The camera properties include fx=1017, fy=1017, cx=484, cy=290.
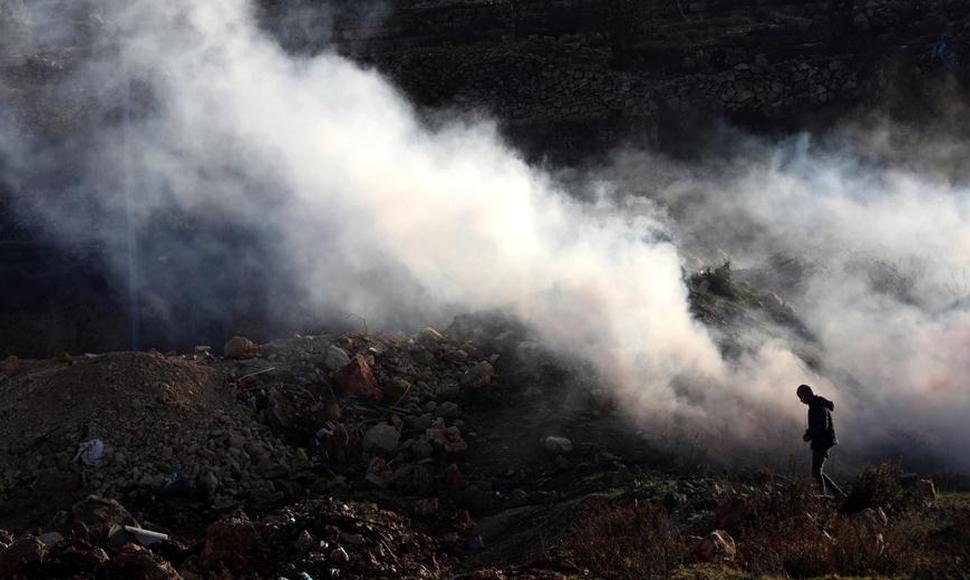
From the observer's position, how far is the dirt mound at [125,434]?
8219 millimetres

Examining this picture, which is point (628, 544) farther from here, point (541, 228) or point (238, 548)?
point (541, 228)

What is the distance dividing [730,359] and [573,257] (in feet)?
7.91

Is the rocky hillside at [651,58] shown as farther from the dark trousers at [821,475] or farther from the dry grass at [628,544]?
the dry grass at [628,544]

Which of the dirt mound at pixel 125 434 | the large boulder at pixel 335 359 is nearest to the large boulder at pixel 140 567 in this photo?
the dirt mound at pixel 125 434

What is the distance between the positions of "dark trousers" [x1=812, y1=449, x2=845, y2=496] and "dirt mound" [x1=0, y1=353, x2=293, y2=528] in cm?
436

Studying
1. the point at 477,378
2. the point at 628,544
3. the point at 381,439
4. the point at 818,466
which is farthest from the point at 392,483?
the point at 818,466

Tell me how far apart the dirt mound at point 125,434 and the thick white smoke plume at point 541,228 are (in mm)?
3363

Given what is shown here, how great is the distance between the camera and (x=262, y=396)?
9.43m

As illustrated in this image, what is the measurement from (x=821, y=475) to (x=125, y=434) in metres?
5.67

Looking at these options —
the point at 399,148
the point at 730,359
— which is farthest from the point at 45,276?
the point at 730,359

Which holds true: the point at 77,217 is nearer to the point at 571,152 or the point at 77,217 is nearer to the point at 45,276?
the point at 45,276

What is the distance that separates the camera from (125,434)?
28.1 ft

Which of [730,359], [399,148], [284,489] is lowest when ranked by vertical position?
[284,489]

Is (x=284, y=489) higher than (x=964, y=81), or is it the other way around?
(x=964, y=81)
